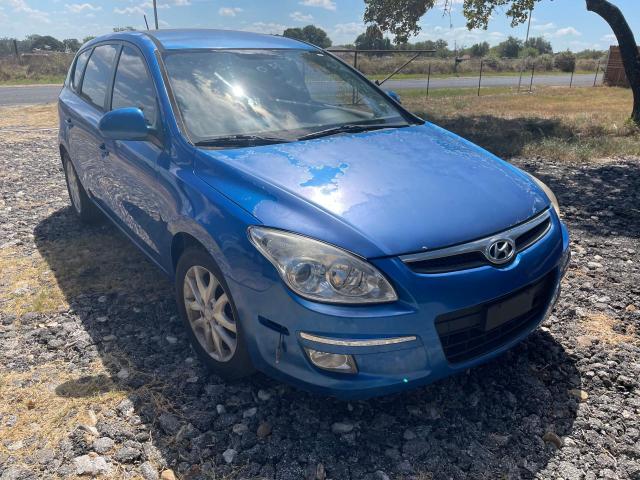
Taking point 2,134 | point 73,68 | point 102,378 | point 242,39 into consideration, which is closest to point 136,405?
point 102,378

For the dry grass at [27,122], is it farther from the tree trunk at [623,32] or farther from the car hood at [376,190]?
the tree trunk at [623,32]

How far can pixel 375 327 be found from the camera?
2.05 metres

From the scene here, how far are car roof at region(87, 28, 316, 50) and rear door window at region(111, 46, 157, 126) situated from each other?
163mm

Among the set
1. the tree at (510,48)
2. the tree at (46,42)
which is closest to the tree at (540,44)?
the tree at (510,48)

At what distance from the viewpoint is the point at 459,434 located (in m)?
2.43

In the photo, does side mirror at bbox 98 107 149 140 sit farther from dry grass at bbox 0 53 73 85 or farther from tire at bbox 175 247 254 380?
dry grass at bbox 0 53 73 85

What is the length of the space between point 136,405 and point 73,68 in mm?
3789

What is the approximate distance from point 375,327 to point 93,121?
3.10 meters

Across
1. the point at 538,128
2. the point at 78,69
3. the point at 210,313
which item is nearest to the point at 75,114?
the point at 78,69

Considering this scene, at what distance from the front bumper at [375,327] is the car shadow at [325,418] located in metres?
0.34

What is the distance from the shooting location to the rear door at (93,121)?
156 inches

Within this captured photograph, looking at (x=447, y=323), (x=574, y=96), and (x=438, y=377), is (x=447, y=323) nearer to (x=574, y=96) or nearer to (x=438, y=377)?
(x=438, y=377)

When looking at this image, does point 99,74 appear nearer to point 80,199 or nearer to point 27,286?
point 80,199

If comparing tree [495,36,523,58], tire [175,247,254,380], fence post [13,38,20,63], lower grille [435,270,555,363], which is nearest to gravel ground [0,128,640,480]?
tire [175,247,254,380]
